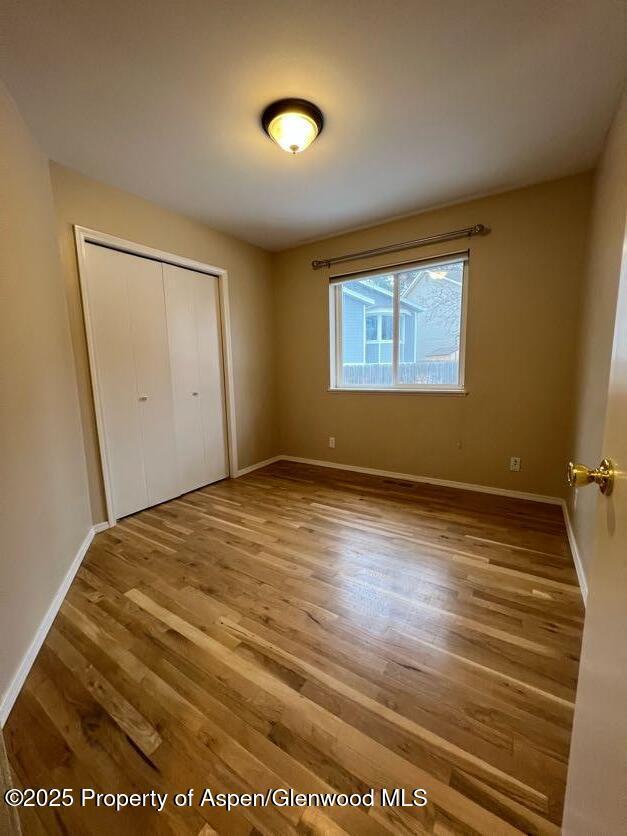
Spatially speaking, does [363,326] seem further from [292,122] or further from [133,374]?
[133,374]

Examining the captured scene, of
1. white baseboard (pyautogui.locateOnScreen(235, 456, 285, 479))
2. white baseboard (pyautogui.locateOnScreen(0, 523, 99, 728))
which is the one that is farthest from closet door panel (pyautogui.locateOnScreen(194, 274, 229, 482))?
white baseboard (pyautogui.locateOnScreen(0, 523, 99, 728))

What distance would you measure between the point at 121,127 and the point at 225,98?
66 cm

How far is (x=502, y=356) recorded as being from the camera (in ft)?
9.22

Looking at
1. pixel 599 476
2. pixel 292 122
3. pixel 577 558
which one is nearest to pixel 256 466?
pixel 577 558

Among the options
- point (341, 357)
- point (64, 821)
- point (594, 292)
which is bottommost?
point (64, 821)

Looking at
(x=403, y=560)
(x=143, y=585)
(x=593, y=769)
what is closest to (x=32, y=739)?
(x=143, y=585)

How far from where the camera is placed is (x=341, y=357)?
3805mm

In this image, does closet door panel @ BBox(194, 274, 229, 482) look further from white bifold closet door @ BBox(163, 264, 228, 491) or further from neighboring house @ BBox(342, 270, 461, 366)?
neighboring house @ BBox(342, 270, 461, 366)

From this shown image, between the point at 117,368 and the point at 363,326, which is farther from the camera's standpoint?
the point at 363,326

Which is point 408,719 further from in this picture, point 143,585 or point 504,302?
point 504,302

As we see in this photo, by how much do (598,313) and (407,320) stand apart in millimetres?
1641

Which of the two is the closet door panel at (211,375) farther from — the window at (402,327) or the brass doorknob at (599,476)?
the brass doorknob at (599,476)

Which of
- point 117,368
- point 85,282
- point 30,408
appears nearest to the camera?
point 30,408

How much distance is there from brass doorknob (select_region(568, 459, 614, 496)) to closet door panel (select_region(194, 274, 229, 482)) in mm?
3125
